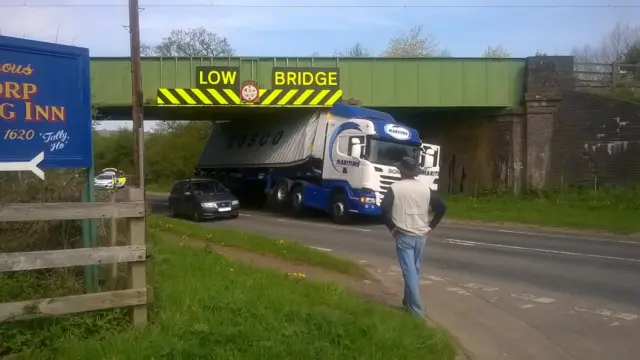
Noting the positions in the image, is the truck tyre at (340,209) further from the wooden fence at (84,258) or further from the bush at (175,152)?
the bush at (175,152)

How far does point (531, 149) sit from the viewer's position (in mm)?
27516

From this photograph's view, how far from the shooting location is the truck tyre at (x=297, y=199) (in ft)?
84.4

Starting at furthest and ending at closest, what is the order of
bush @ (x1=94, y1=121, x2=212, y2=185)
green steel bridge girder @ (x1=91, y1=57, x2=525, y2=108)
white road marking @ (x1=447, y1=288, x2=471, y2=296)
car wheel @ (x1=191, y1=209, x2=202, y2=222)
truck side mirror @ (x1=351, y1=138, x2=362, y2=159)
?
bush @ (x1=94, y1=121, x2=212, y2=185) → green steel bridge girder @ (x1=91, y1=57, x2=525, y2=108) → car wheel @ (x1=191, y1=209, x2=202, y2=222) → truck side mirror @ (x1=351, y1=138, x2=362, y2=159) → white road marking @ (x1=447, y1=288, x2=471, y2=296)

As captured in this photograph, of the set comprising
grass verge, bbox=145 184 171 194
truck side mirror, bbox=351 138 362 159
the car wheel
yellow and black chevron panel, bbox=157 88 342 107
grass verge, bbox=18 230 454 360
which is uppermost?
yellow and black chevron panel, bbox=157 88 342 107

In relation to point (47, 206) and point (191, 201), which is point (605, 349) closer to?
point (47, 206)

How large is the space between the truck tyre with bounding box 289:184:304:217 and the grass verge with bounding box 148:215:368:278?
7.74m

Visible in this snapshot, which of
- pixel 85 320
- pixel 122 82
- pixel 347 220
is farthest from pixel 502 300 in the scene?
pixel 122 82

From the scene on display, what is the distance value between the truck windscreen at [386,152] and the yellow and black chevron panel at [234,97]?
4.96 m

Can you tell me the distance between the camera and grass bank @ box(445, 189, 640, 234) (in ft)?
69.9

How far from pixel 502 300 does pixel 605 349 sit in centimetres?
252

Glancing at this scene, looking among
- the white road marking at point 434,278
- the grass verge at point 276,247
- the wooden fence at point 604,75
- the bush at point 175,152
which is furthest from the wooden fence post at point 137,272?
the bush at point 175,152

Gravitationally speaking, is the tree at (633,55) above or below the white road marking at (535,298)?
above

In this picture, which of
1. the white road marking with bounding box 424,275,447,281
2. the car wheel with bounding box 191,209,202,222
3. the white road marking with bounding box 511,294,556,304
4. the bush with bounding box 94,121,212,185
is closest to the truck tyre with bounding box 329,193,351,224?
the car wheel with bounding box 191,209,202,222

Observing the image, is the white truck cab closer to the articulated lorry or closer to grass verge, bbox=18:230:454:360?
the articulated lorry
